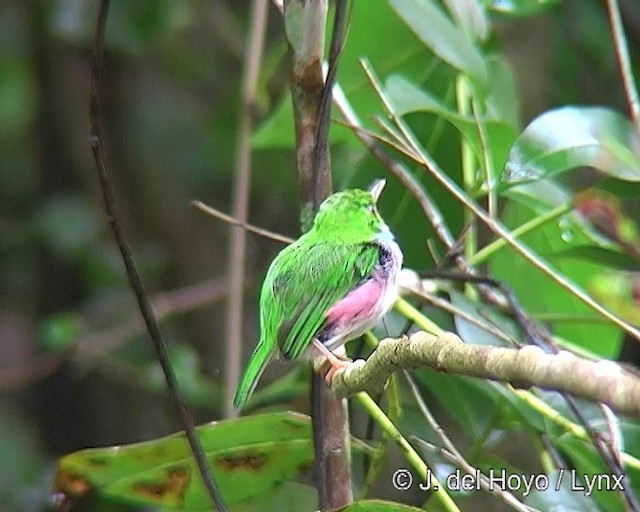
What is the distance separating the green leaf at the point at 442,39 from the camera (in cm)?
151

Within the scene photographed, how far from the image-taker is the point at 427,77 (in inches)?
70.3

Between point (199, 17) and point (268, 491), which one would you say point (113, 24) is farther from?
point (268, 491)

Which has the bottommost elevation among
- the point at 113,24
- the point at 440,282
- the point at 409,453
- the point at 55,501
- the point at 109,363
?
the point at 109,363

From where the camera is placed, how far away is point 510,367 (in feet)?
2.29

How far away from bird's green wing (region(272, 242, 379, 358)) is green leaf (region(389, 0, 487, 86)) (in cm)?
43

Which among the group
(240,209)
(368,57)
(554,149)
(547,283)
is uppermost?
(368,57)

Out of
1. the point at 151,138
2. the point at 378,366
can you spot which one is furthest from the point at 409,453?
the point at 151,138

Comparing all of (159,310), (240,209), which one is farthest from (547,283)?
(159,310)

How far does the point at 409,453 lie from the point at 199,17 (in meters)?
2.34

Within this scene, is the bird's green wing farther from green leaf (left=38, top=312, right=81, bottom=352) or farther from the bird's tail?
green leaf (left=38, top=312, right=81, bottom=352)

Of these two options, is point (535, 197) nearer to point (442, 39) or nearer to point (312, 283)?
point (442, 39)

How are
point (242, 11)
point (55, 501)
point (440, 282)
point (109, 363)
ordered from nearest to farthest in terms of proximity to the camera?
point (55, 501)
point (440, 282)
point (109, 363)
point (242, 11)

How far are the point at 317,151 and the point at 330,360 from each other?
9.2 inches

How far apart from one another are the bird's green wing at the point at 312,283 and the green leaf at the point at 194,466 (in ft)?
0.63
